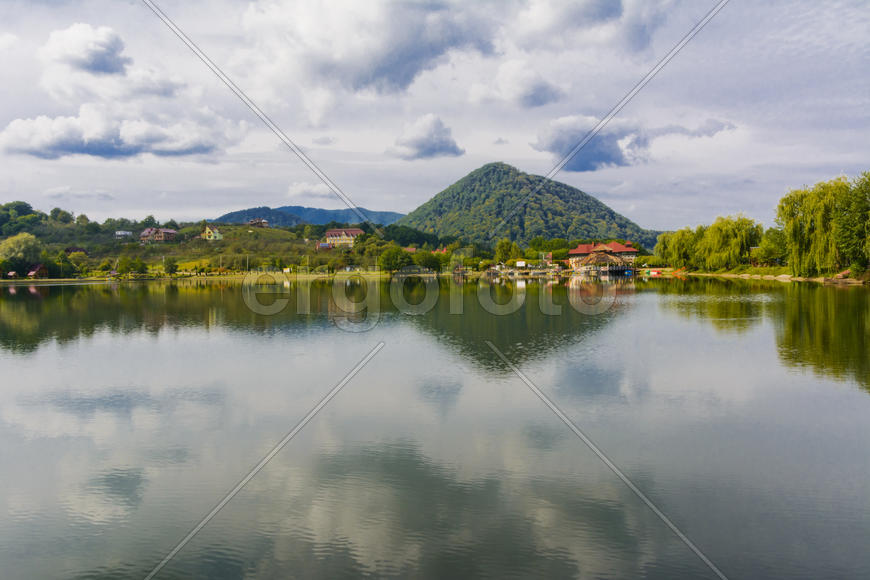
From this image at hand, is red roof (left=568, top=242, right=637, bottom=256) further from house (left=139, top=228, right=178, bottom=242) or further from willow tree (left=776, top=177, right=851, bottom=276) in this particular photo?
house (left=139, top=228, right=178, bottom=242)

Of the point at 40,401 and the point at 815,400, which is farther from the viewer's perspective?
the point at 40,401

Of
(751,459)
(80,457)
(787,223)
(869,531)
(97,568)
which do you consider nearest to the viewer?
(97,568)

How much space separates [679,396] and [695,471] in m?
5.60

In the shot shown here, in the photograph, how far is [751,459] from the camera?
10.0m

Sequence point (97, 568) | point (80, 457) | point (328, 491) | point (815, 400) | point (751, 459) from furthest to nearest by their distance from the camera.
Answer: point (815, 400)
point (80, 457)
point (751, 459)
point (328, 491)
point (97, 568)

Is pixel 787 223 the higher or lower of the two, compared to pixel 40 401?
higher

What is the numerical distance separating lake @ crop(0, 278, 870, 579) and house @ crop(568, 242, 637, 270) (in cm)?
14224

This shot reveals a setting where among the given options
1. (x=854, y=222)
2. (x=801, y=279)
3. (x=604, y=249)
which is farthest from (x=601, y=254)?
(x=854, y=222)

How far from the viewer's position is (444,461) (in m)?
10.2

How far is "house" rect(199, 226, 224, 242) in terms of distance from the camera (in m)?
169

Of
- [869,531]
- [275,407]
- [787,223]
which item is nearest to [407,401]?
[275,407]

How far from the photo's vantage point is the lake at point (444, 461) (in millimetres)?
7031

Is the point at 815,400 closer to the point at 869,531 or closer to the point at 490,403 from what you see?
the point at 869,531

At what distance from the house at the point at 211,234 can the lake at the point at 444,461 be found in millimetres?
156791
